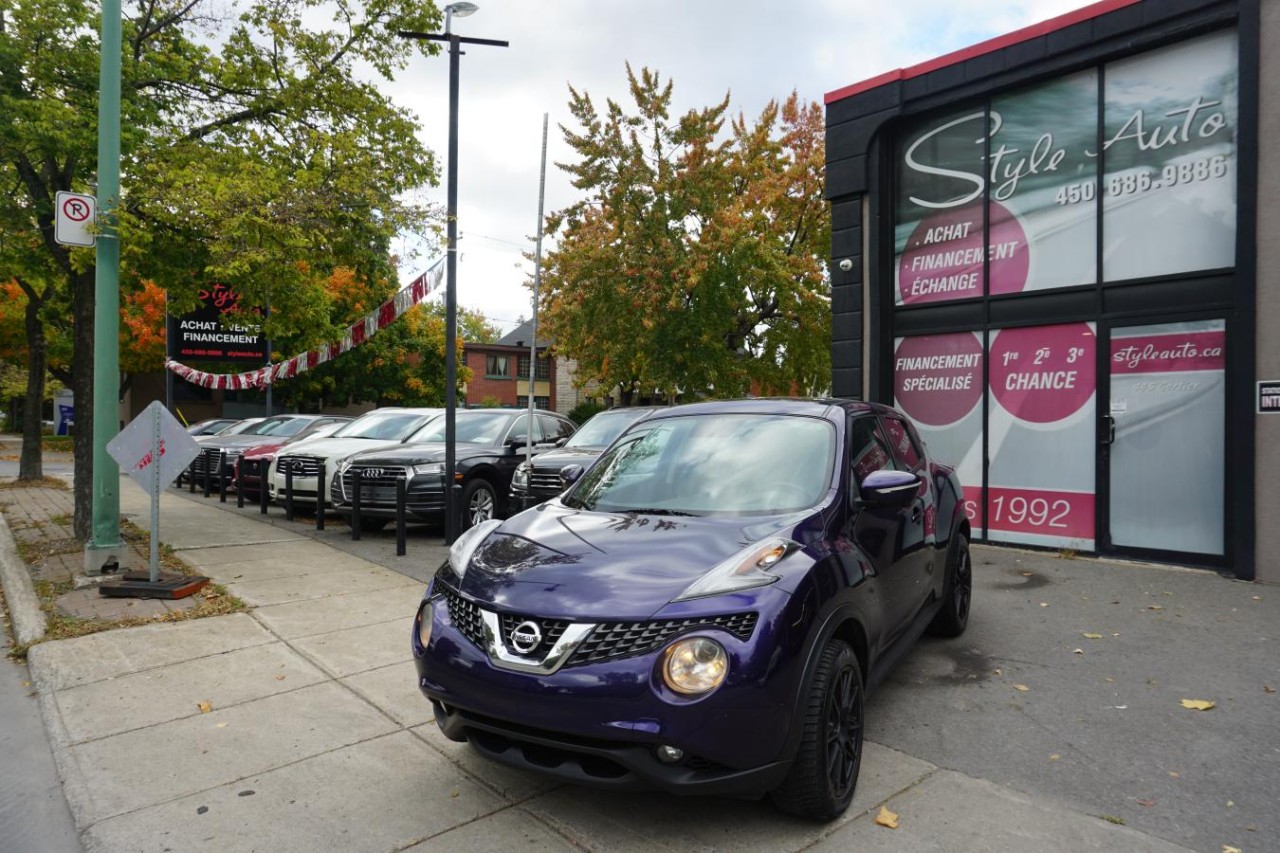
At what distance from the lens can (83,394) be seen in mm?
9406

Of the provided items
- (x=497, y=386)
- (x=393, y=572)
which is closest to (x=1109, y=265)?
(x=393, y=572)

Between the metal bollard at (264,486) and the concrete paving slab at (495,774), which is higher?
the metal bollard at (264,486)

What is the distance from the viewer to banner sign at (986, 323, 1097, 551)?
27.7 feet

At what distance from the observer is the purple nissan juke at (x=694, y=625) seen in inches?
107

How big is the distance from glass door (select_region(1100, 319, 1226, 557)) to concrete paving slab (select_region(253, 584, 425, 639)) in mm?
6840

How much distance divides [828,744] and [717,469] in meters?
1.44

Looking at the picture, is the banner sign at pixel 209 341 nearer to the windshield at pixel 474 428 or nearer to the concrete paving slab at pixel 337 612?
the windshield at pixel 474 428

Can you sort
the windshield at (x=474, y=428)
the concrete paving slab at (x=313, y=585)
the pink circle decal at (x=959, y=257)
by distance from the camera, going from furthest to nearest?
the windshield at (x=474, y=428)
the pink circle decal at (x=959, y=257)
the concrete paving slab at (x=313, y=585)

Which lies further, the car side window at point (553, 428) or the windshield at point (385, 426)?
the windshield at point (385, 426)

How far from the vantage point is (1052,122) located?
876 cm

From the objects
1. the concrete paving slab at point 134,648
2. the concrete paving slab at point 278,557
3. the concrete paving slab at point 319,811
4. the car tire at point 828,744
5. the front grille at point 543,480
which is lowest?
the concrete paving slab at point 319,811

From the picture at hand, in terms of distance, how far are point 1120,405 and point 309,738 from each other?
7.85 meters

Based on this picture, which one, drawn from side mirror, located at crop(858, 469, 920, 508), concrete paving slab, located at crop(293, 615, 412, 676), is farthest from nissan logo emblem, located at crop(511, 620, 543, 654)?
concrete paving slab, located at crop(293, 615, 412, 676)

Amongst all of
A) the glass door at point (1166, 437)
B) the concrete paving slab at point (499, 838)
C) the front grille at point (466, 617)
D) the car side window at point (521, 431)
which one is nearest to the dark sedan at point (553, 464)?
the car side window at point (521, 431)
